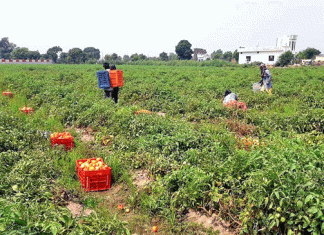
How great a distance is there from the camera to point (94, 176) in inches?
199

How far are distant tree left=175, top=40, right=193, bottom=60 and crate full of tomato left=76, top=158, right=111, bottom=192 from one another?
105136 mm

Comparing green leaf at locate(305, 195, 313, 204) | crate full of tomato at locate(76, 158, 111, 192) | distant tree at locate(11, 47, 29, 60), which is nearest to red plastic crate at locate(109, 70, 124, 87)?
crate full of tomato at locate(76, 158, 111, 192)

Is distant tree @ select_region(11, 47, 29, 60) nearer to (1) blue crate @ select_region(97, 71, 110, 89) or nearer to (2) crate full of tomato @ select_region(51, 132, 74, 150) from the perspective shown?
(1) blue crate @ select_region(97, 71, 110, 89)

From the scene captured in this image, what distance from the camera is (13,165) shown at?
5.22m

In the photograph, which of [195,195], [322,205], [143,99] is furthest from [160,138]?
[143,99]

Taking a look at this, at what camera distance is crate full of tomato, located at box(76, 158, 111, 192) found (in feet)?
16.4

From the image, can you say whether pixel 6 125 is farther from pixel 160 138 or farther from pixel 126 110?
pixel 160 138

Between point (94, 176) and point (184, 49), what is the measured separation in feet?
347

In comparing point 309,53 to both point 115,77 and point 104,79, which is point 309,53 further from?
point 104,79

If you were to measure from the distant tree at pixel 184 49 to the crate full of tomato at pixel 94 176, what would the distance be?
105m

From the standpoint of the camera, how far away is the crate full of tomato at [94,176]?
499 cm

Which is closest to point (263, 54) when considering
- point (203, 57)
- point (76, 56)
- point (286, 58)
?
point (286, 58)

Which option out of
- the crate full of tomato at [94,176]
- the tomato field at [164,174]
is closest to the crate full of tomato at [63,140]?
the tomato field at [164,174]

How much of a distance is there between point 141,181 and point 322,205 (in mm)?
3086
